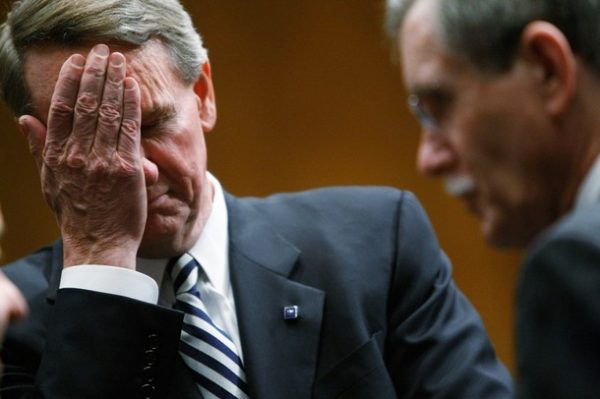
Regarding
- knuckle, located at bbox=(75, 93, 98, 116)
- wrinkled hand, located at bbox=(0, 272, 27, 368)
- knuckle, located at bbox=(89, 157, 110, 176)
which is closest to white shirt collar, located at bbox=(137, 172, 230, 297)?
knuckle, located at bbox=(89, 157, 110, 176)

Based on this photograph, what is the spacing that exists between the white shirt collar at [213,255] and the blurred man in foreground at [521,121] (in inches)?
27.2

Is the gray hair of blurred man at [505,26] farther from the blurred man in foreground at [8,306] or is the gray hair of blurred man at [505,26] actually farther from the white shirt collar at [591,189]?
the blurred man in foreground at [8,306]

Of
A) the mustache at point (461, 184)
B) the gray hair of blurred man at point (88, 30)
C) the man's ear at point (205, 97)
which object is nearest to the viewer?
the mustache at point (461, 184)

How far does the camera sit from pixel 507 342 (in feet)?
15.0

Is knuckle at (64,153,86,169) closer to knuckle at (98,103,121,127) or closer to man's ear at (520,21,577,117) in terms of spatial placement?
knuckle at (98,103,121,127)

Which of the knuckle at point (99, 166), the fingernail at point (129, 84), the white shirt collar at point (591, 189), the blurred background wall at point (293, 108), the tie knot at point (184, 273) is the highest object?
the white shirt collar at point (591, 189)

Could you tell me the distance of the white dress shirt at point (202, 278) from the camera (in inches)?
71.3

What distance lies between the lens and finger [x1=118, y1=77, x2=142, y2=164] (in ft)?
6.01

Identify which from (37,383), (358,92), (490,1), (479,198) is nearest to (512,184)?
(479,198)

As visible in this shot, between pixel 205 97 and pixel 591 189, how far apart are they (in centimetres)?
116

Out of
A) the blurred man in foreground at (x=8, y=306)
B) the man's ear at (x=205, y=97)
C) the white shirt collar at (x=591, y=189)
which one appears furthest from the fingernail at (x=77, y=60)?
the white shirt collar at (x=591, y=189)

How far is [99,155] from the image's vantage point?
1844 millimetres

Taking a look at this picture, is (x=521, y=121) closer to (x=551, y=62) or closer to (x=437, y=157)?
(x=551, y=62)

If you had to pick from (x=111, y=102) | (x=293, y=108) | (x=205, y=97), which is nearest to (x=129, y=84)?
A: (x=111, y=102)
